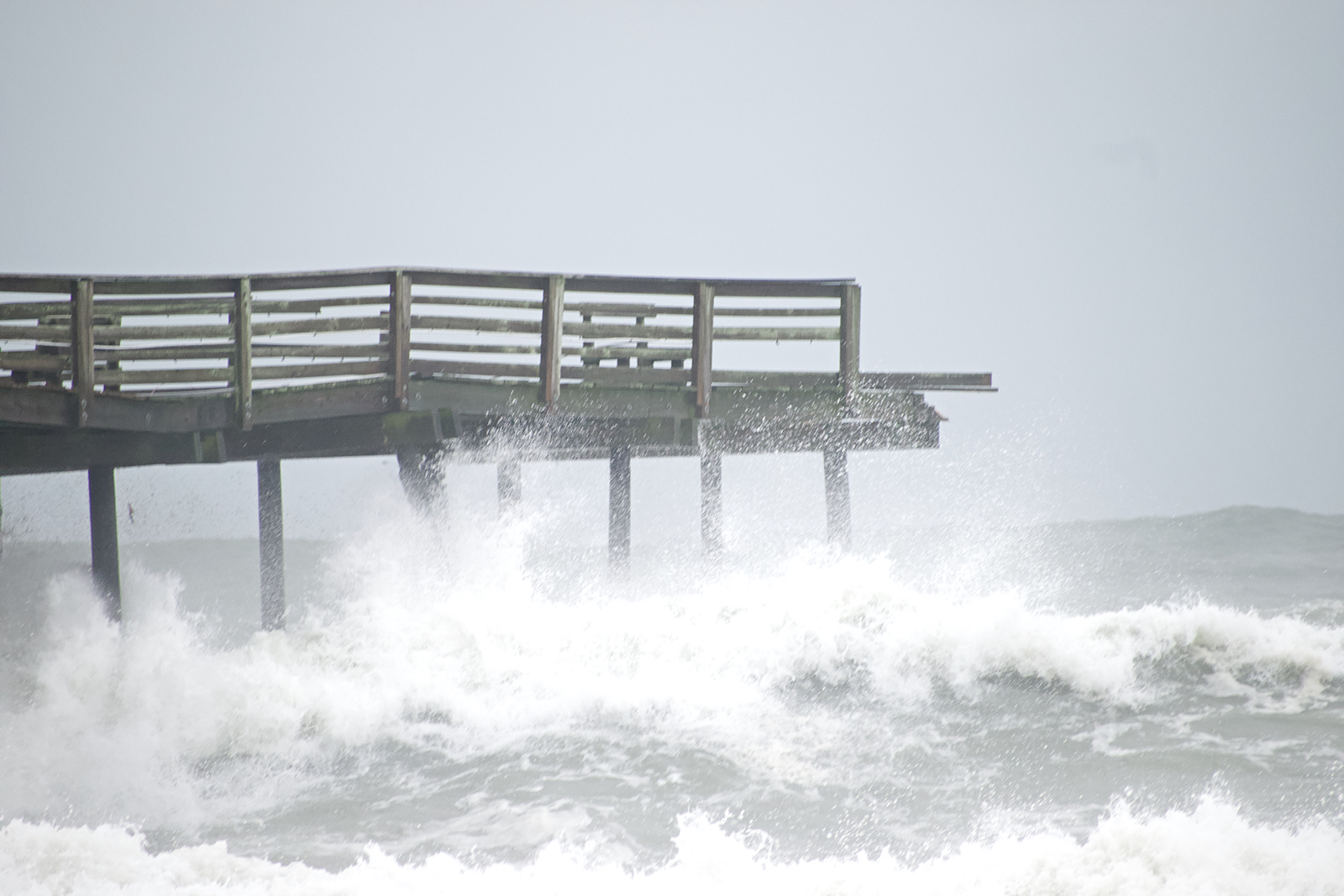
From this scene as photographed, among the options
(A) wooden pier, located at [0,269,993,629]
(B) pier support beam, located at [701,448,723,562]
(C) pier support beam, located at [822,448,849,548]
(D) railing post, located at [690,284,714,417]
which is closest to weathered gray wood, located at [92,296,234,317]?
(A) wooden pier, located at [0,269,993,629]

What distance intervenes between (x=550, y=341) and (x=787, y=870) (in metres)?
5.70

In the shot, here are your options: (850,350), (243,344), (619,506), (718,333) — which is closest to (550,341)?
(718,333)

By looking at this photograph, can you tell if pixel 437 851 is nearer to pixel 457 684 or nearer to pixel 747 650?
pixel 457 684

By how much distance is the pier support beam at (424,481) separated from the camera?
38.8ft

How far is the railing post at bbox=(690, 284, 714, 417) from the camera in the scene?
1111 cm

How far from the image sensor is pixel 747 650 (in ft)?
37.7

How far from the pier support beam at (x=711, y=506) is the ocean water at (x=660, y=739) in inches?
16.6

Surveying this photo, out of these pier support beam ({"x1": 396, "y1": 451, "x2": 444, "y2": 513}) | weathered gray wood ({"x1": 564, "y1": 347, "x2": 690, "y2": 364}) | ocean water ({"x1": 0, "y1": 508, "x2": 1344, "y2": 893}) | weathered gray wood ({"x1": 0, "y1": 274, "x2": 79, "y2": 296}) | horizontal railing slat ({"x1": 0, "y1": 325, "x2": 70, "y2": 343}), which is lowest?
ocean water ({"x1": 0, "y1": 508, "x2": 1344, "y2": 893})

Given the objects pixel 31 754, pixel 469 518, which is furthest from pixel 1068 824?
pixel 31 754

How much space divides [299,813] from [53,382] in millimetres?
4895

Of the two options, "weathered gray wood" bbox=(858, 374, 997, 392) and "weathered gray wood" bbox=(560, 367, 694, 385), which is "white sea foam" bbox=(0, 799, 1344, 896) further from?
"weathered gray wood" bbox=(858, 374, 997, 392)

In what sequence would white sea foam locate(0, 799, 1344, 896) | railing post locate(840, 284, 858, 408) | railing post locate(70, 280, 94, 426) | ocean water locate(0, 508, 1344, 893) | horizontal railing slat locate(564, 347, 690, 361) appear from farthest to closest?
1. railing post locate(840, 284, 858, 408)
2. horizontal railing slat locate(564, 347, 690, 361)
3. railing post locate(70, 280, 94, 426)
4. ocean water locate(0, 508, 1344, 893)
5. white sea foam locate(0, 799, 1344, 896)

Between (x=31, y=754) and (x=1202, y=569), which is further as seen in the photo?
(x=1202, y=569)

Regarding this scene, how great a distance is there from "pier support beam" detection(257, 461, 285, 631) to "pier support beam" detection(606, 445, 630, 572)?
395cm
